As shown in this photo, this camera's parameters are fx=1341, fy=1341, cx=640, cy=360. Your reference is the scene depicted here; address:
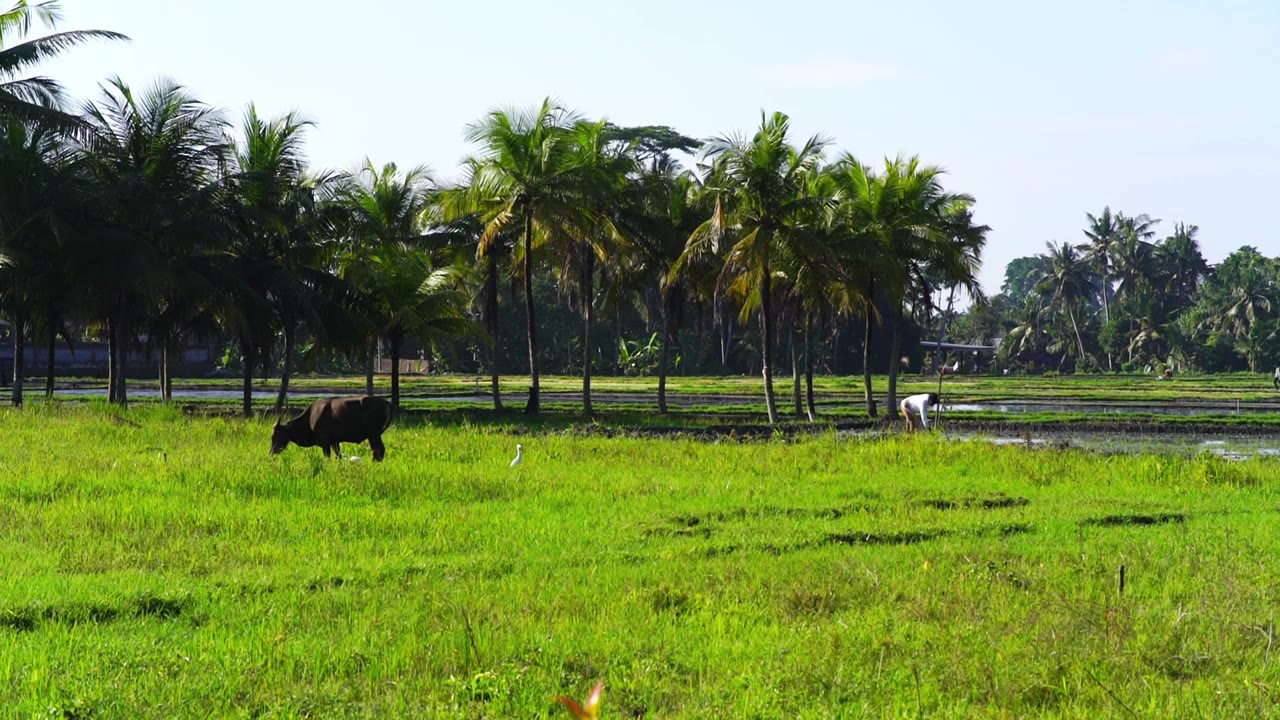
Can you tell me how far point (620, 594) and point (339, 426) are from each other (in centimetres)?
1008

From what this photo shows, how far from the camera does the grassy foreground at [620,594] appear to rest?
6227 millimetres

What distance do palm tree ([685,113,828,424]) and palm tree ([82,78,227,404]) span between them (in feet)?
34.1

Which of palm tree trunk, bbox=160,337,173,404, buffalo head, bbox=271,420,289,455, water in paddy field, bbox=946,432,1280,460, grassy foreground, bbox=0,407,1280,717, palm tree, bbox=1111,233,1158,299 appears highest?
palm tree, bbox=1111,233,1158,299

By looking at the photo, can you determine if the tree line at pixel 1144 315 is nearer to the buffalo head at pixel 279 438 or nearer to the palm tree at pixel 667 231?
the palm tree at pixel 667 231

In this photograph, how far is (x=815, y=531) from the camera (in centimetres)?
1090

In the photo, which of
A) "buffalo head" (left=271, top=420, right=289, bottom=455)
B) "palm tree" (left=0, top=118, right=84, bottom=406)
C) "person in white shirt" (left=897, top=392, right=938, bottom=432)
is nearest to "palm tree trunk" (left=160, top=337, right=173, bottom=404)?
"palm tree" (left=0, top=118, right=84, bottom=406)

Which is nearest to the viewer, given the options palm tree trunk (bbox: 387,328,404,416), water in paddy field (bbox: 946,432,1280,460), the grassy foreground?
the grassy foreground

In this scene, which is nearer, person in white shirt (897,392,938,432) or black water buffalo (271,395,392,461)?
black water buffalo (271,395,392,461)

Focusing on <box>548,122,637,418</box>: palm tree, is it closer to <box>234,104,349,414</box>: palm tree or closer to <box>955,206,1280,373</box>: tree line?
<box>234,104,349,414</box>: palm tree

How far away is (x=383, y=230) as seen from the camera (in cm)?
3253

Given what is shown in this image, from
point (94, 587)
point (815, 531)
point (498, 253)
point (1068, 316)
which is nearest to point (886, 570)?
point (815, 531)

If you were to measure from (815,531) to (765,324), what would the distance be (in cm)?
1796

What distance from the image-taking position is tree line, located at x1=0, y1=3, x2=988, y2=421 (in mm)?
27031

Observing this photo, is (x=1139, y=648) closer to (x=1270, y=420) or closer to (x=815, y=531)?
(x=815, y=531)
